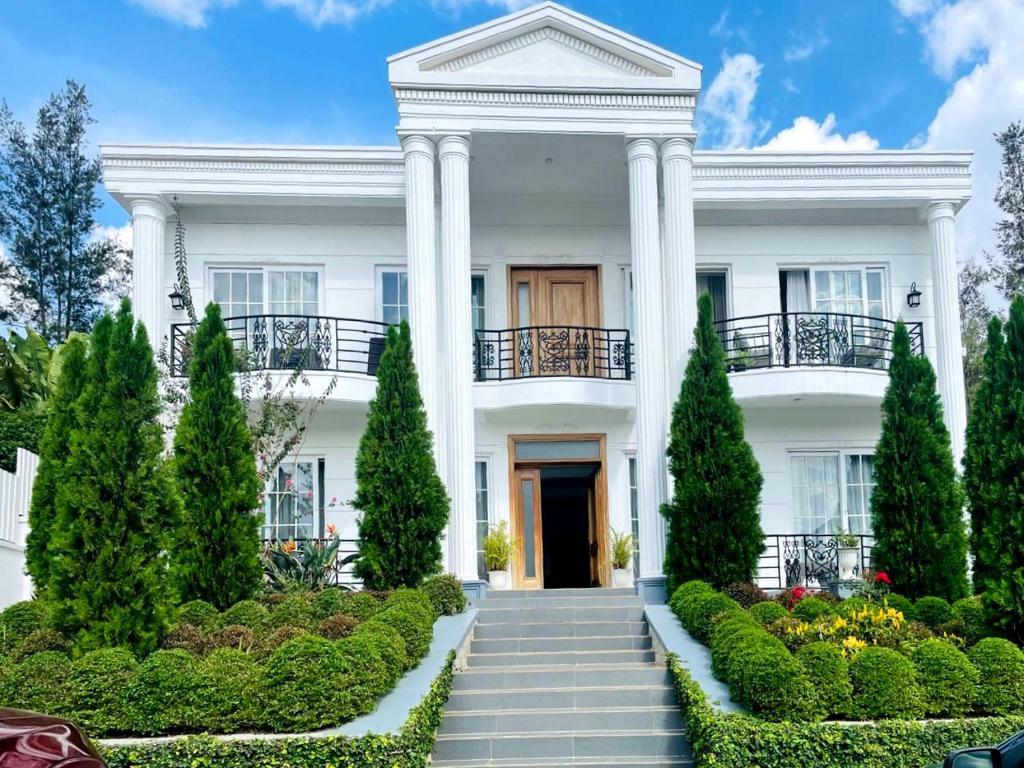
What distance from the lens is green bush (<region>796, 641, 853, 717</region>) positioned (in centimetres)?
937

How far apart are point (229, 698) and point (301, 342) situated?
8.64m

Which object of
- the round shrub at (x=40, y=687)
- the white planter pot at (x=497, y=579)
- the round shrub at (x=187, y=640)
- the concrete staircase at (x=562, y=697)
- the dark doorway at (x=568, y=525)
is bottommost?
the concrete staircase at (x=562, y=697)

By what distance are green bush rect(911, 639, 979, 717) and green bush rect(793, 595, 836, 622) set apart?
6.78ft

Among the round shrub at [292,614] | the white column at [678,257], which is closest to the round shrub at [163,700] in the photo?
the round shrub at [292,614]

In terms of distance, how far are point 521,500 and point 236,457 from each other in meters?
5.76

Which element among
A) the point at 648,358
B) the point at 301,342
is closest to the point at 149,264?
the point at 301,342

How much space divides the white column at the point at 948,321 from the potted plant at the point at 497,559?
7020 millimetres

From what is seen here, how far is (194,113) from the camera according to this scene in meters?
20.6

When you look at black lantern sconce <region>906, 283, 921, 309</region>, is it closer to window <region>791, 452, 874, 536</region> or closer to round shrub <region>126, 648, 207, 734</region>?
window <region>791, 452, 874, 536</region>

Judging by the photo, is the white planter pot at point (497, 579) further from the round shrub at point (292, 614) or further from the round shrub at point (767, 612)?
the round shrub at point (767, 612)

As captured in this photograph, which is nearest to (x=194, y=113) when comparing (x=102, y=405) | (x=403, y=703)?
(x=102, y=405)

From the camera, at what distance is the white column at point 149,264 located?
16781mm

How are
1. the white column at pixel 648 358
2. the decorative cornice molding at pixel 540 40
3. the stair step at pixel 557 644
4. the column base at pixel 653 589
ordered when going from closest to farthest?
the stair step at pixel 557 644 → the column base at pixel 653 589 → the white column at pixel 648 358 → the decorative cornice molding at pixel 540 40

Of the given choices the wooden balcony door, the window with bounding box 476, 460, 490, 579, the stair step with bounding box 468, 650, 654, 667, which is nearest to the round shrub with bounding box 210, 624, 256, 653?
the stair step with bounding box 468, 650, 654, 667
